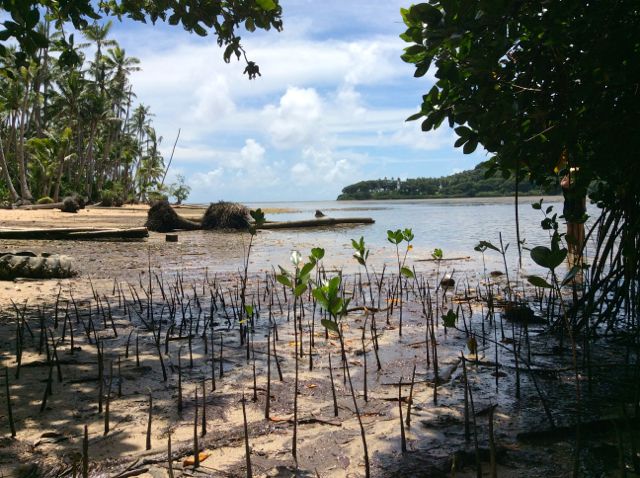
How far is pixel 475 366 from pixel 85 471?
2702 mm

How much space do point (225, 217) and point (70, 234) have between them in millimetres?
7410

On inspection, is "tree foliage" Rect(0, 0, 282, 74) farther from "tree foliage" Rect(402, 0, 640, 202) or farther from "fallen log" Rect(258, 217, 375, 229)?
"fallen log" Rect(258, 217, 375, 229)

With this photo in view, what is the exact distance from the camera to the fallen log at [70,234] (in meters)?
14.3

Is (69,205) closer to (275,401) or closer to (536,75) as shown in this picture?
(275,401)

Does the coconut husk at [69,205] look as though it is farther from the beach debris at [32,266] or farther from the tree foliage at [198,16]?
the tree foliage at [198,16]

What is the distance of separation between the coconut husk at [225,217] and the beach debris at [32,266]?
513 inches

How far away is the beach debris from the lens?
25.6 feet

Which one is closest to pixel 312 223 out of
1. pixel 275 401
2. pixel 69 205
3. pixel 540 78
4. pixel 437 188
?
pixel 69 205

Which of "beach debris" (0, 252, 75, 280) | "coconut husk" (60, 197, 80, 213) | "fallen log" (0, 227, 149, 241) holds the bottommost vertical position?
"beach debris" (0, 252, 75, 280)

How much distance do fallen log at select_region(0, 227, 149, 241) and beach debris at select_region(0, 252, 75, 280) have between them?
6.68 m

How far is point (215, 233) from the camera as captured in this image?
2030cm

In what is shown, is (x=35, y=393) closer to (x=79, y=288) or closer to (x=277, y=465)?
(x=277, y=465)

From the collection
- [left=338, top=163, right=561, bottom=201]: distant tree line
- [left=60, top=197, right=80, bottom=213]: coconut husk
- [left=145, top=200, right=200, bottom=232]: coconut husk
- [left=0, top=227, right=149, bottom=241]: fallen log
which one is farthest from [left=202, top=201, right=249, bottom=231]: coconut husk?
[left=338, top=163, right=561, bottom=201]: distant tree line

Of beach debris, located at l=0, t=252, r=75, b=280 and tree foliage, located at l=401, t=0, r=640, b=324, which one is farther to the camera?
beach debris, located at l=0, t=252, r=75, b=280
